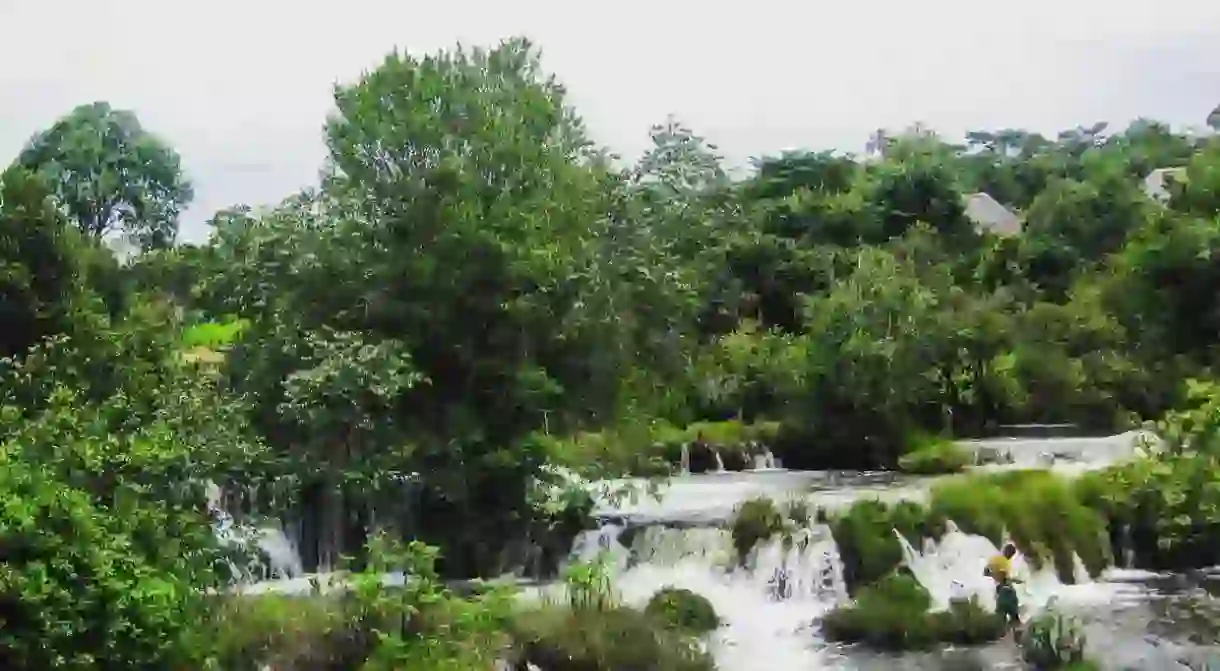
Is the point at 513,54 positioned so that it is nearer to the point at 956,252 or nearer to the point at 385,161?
the point at 385,161

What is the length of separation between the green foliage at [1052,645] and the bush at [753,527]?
4.53 m

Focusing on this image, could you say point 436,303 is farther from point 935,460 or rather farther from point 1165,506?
point 935,460

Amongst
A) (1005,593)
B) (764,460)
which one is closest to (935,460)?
(764,460)

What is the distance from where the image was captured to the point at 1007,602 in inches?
707

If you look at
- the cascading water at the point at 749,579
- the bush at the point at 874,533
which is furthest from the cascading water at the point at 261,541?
the bush at the point at 874,533

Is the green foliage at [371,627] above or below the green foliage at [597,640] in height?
above

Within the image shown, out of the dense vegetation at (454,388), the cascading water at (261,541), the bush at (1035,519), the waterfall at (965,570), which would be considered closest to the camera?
the dense vegetation at (454,388)

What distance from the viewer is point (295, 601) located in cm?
1658

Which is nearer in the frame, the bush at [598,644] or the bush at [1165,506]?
the bush at [598,644]

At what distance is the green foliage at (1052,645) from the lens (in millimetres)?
16438

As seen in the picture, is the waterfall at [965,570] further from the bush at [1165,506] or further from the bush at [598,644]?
the bush at [598,644]

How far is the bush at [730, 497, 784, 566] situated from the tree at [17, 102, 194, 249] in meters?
44.2

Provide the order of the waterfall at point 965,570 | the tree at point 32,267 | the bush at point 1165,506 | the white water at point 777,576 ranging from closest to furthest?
1. the tree at point 32,267
2. the white water at point 777,576
3. the waterfall at point 965,570
4. the bush at point 1165,506

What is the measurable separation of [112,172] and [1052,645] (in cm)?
5333
